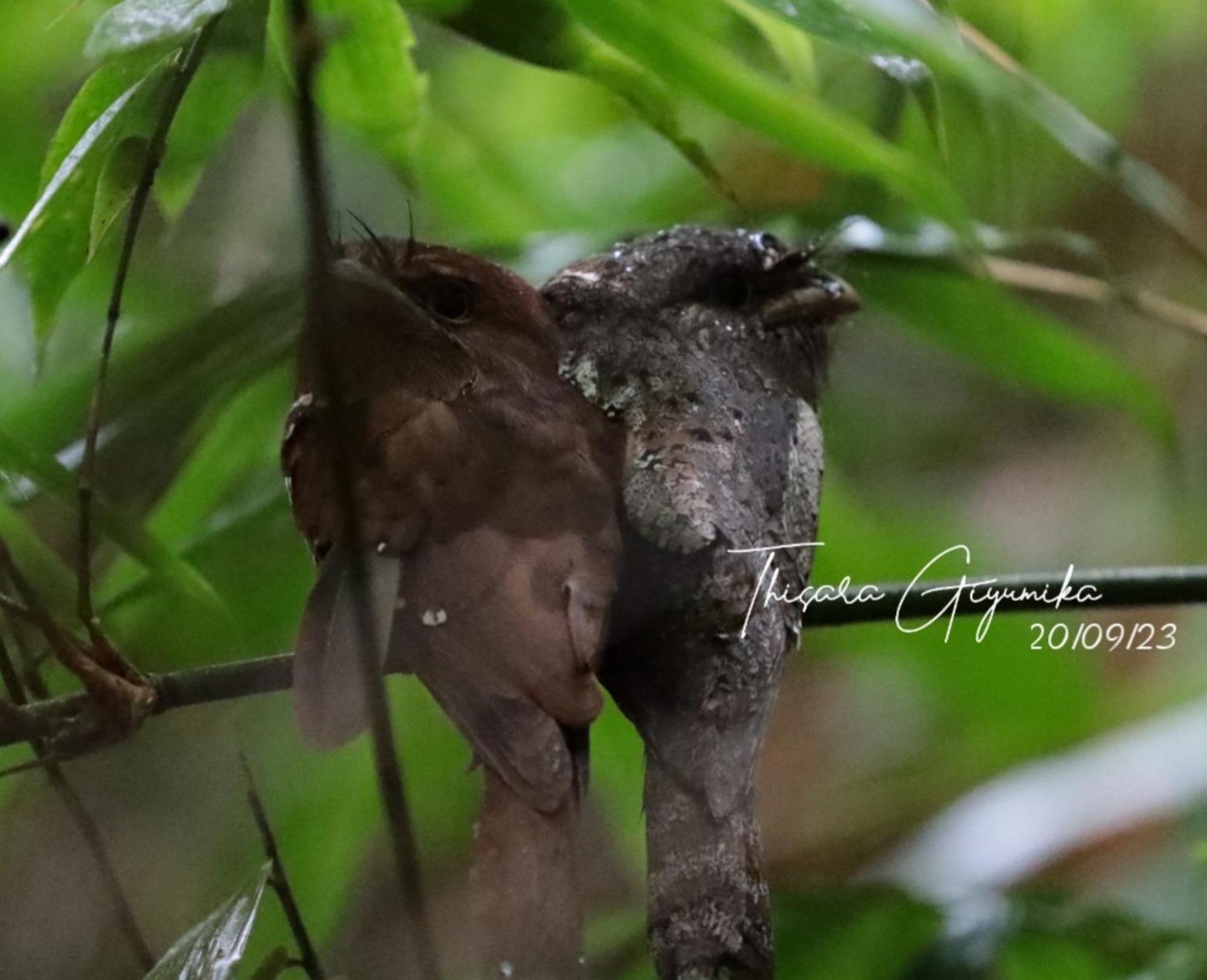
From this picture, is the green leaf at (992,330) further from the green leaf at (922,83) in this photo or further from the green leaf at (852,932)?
the green leaf at (852,932)

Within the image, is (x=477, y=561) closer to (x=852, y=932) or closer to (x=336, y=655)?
(x=336, y=655)

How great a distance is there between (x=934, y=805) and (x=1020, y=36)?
150 cm

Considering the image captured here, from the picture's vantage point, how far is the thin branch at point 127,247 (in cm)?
75

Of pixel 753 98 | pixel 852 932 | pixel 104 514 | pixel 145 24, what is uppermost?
pixel 145 24

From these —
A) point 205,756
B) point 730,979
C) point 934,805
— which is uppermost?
point 730,979

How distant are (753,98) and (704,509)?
13.5 inches

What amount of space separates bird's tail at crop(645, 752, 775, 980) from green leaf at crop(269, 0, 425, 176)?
0.52 m

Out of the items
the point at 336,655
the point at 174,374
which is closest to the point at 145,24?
the point at 336,655

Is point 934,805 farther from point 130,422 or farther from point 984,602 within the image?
point 130,422

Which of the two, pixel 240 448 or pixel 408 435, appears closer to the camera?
pixel 408 435

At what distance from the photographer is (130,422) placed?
124cm

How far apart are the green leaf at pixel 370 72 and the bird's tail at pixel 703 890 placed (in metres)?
0.52

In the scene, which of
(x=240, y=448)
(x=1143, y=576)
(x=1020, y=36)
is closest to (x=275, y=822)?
(x=240, y=448)

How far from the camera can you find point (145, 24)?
26.1 inches
